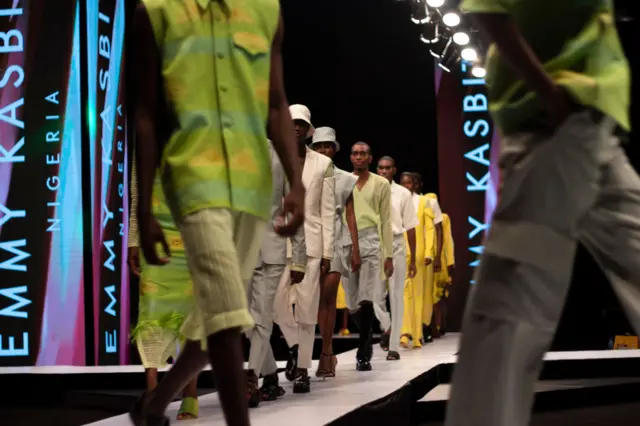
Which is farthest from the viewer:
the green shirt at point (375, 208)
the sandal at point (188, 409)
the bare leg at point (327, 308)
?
the green shirt at point (375, 208)

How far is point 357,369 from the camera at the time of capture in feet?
23.2

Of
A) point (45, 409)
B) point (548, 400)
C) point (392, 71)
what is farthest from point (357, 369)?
point (392, 71)

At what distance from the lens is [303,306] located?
220 inches

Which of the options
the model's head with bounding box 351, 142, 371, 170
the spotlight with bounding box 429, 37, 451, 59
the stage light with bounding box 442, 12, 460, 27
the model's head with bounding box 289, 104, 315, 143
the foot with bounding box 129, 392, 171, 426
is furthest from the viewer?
the spotlight with bounding box 429, 37, 451, 59

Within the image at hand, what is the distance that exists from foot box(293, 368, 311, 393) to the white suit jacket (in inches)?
26.7

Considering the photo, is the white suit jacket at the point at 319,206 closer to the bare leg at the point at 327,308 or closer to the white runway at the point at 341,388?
the bare leg at the point at 327,308

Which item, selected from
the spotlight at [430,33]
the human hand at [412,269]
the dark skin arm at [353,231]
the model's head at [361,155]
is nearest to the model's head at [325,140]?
the dark skin arm at [353,231]

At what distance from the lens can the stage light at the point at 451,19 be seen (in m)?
12.0

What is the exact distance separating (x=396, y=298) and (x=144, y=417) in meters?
5.85

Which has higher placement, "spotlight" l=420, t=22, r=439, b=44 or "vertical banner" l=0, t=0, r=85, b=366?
"spotlight" l=420, t=22, r=439, b=44

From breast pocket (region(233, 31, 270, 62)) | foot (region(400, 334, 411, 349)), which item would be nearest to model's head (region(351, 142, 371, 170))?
foot (region(400, 334, 411, 349))

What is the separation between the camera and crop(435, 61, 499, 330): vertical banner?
13984 millimetres

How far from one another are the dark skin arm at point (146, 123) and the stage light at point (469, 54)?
1092cm

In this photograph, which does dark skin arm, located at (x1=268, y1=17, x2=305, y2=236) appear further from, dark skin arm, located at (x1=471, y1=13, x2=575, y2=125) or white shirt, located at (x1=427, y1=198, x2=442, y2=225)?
white shirt, located at (x1=427, y1=198, x2=442, y2=225)
